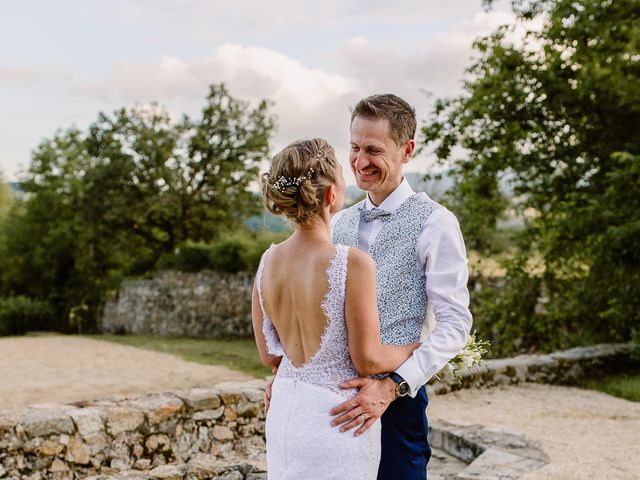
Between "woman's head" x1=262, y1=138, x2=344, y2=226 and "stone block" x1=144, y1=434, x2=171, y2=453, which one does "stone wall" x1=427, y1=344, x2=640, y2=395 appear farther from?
"woman's head" x1=262, y1=138, x2=344, y2=226

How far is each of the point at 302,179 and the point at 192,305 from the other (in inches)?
773

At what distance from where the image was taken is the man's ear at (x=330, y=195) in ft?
7.89

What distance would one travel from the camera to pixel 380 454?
253 centimetres

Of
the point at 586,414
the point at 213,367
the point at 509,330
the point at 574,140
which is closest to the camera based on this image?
the point at 586,414

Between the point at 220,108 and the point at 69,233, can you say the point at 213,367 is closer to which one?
the point at 220,108

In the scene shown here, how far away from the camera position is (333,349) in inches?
95.3

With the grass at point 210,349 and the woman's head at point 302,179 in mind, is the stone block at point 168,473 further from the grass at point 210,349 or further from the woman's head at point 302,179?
the grass at point 210,349

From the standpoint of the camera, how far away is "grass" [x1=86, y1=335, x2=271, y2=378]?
46.2 feet

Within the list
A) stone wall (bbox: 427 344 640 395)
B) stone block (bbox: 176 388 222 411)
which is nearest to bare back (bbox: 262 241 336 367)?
stone block (bbox: 176 388 222 411)

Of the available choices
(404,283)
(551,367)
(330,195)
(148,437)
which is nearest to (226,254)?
(551,367)

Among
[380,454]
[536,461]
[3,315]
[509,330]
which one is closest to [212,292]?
[3,315]

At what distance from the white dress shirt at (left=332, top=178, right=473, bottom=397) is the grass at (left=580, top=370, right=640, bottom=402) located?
7.26m

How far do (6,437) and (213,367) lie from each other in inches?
304

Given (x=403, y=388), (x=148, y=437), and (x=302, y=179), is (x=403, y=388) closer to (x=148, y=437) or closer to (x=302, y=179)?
(x=302, y=179)
